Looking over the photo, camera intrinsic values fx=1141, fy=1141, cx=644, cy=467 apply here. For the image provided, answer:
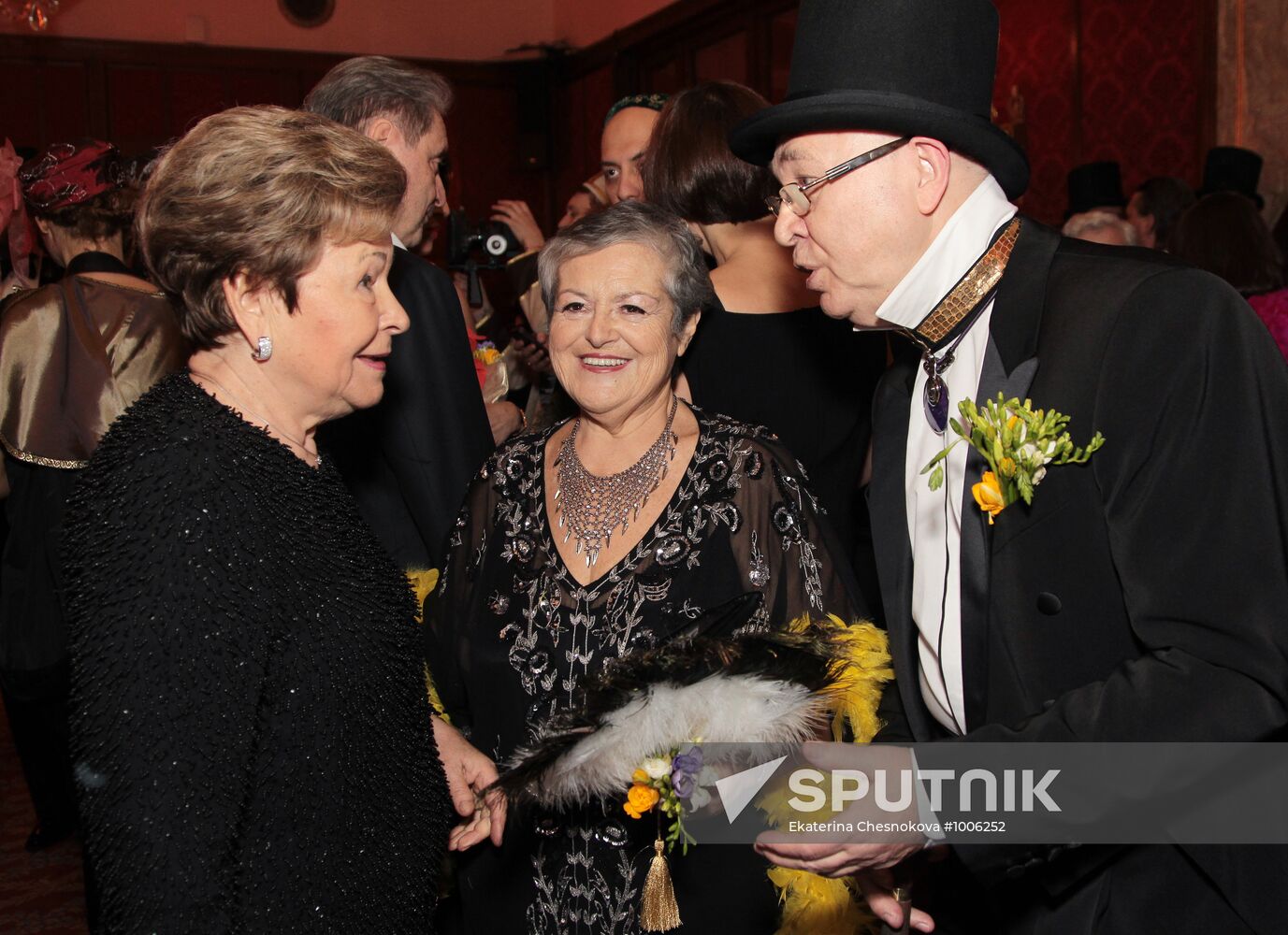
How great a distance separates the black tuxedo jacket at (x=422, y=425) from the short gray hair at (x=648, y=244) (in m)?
0.29

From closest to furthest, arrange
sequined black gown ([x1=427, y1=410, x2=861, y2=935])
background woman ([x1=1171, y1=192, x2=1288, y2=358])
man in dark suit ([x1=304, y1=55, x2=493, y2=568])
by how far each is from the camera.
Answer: sequined black gown ([x1=427, y1=410, x2=861, y2=935]), man in dark suit ([x1=304, y1=55, x2=493, y2=568]), background woman ([x1=1171, y1=192, x2=1288, y2=358])

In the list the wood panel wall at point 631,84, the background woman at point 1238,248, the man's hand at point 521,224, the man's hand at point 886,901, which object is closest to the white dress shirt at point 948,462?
the man's hand at point 886,901

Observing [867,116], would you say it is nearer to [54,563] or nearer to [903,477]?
[903,477]

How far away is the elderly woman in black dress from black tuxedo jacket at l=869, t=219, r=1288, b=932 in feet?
2.78

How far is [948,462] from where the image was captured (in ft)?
5.65

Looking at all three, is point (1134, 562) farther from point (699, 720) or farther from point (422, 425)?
point (422, 425)

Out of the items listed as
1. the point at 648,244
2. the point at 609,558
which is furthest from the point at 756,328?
the point at 609,558

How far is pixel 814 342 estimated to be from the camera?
2.67m

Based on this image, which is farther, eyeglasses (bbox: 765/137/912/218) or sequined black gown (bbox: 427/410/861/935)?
sequined black gown (bbox: 427/410/861/935)

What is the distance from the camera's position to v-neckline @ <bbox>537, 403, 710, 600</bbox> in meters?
2.15

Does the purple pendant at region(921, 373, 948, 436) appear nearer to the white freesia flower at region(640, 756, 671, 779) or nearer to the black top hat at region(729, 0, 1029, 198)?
the black top hat at region(729, 0, 1029, 198)

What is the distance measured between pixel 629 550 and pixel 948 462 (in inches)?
27.0

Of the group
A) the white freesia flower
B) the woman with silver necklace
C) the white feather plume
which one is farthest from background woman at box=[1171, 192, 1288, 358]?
the white freesia flower

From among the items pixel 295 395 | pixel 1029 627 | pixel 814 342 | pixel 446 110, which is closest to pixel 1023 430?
pixel 1029 627
